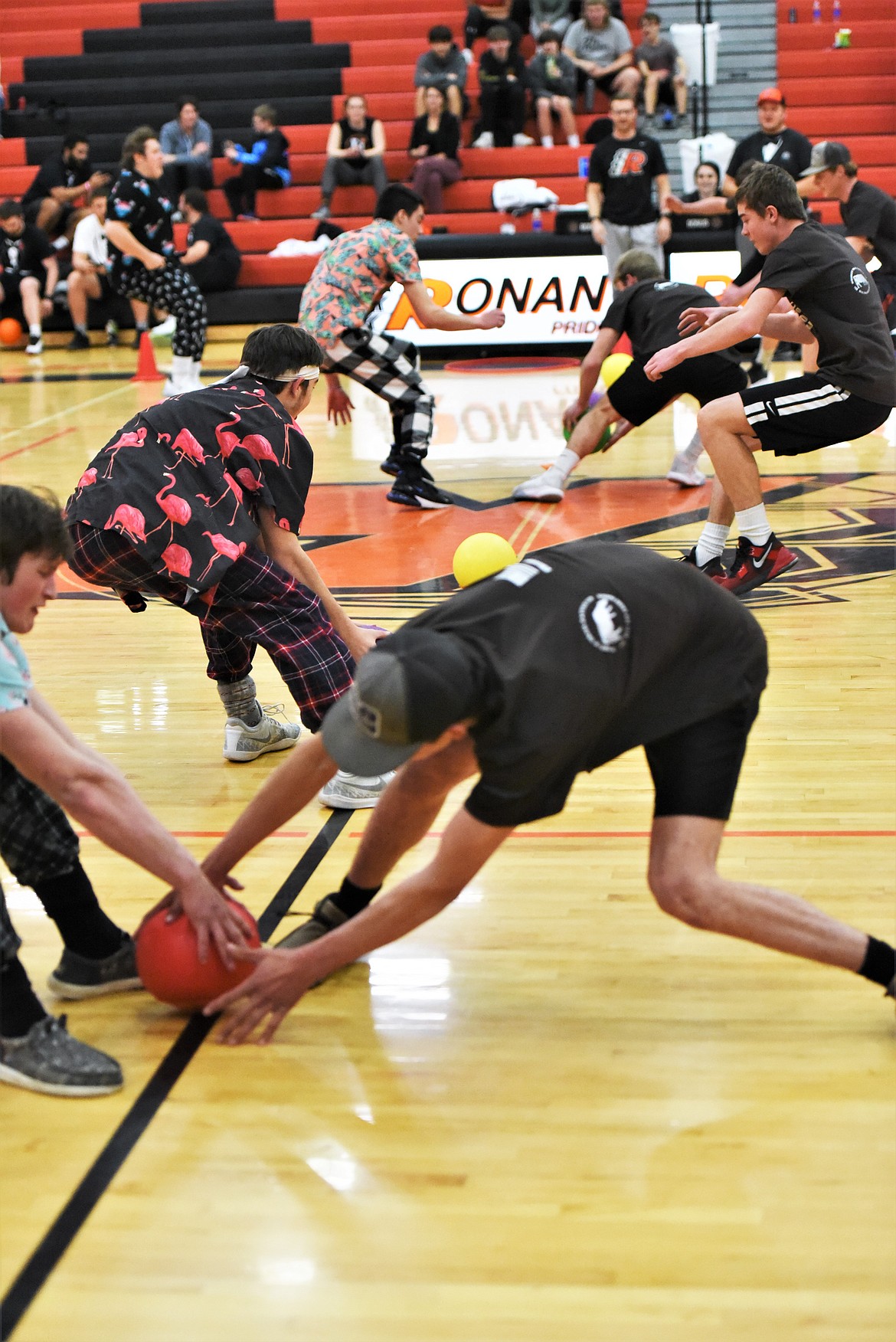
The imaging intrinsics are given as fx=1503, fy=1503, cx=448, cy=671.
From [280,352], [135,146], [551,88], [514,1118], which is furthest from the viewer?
[551,88]

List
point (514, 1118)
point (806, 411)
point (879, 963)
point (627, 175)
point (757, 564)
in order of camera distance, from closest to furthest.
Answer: point (514, 1118) → point (879, 963) → point (806, 411) → point (757, 564) → point (627, 175)

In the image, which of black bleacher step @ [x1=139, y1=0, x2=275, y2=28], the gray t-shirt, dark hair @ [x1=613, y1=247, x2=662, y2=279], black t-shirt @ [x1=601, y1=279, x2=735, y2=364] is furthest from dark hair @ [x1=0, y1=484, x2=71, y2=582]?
black bleacher step @ [x1=139, y1=0, x2=275, y2=28]

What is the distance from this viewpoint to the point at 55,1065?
9.29 feet

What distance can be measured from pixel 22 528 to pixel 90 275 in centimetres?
1402

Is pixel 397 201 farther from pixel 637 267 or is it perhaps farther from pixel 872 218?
pixel 872 218

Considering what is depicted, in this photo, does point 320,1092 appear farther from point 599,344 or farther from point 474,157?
point 474,157

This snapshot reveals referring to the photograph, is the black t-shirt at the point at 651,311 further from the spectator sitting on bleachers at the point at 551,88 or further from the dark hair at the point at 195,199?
the spectator sitting on bleachers at the point at 551,88

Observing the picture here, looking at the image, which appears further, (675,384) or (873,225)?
(873,225)

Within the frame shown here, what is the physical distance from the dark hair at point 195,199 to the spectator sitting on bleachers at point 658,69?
5.07m

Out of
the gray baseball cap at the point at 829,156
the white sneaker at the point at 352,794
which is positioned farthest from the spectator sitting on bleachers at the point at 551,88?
the white sneaker at the point at 352,794

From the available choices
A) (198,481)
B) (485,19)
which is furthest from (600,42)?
(198,481)

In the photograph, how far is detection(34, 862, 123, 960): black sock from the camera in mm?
3129

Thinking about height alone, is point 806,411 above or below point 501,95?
below

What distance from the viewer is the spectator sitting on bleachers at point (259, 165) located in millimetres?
16391
